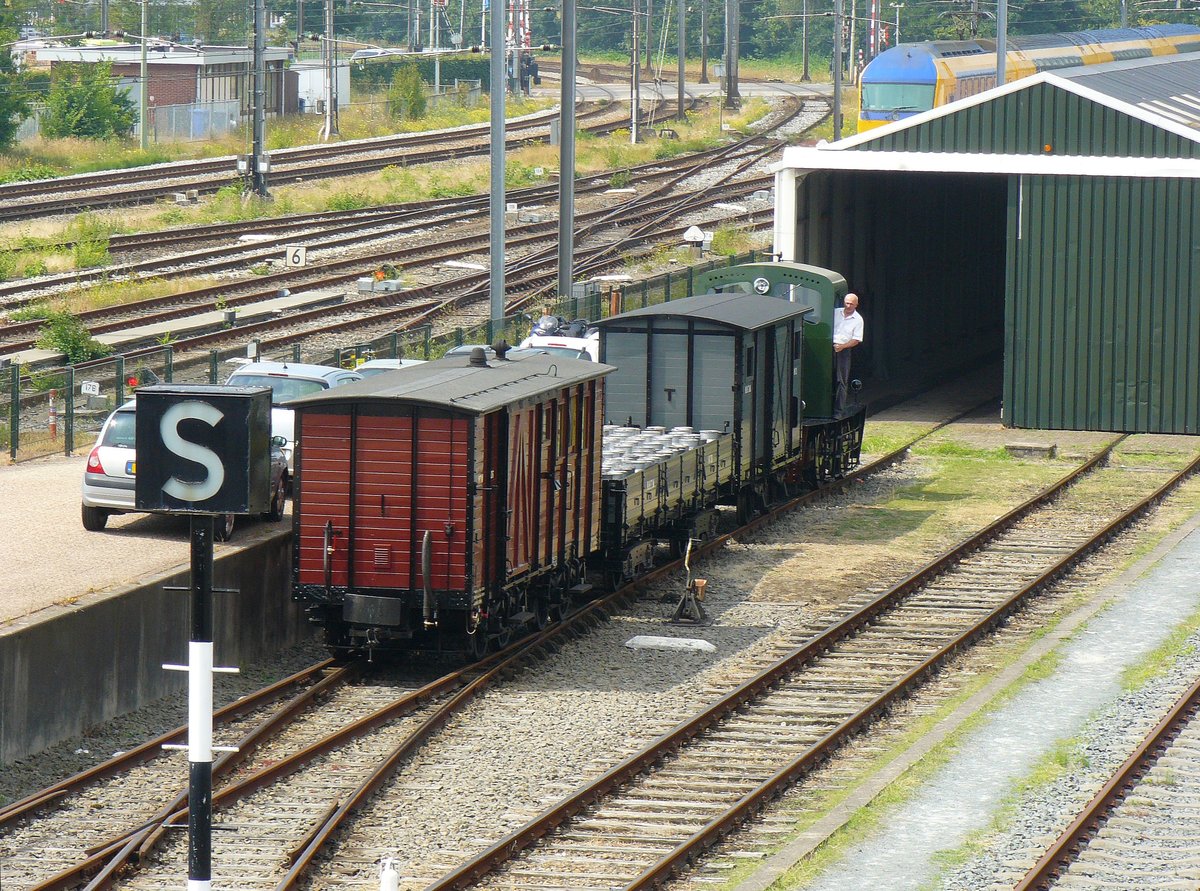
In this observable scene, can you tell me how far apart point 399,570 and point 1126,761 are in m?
6.01

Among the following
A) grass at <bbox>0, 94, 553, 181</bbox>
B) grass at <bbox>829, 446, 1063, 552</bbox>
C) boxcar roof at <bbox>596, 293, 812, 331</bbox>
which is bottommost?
grass at <bbox>829, 446, 1063, 552</bbox>

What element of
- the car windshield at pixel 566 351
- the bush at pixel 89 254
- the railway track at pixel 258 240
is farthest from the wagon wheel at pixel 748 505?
the bush at pixel 89 254

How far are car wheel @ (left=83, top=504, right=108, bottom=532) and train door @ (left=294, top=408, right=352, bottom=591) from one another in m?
3.24

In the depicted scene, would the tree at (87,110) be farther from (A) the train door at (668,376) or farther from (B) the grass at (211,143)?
(A) the train door at (668,376)

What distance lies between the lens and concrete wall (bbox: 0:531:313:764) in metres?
13.6

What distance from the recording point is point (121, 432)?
18.4 metres

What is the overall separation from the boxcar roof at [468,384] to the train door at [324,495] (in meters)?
0.22

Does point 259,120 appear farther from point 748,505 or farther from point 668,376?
point 668,376

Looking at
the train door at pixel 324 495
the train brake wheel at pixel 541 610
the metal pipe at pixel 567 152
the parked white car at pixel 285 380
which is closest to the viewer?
the train door at pixel 324 495

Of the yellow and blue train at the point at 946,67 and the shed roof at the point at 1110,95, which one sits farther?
the yellow and blue train at the point at 946,67

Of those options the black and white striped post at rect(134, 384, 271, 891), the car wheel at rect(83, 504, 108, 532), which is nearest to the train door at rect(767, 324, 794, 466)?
the car wheel at rect(83, 504, 108, 532)

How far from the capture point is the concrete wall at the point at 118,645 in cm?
1360

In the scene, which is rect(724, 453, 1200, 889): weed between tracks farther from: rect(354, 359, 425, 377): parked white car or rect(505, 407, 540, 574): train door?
rect(354, 359, 425, 377): parked white car

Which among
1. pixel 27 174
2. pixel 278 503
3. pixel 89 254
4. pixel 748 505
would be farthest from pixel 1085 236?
pixel 27 174
